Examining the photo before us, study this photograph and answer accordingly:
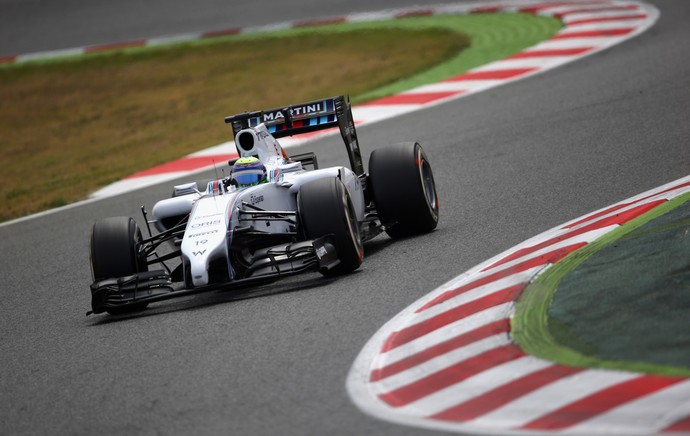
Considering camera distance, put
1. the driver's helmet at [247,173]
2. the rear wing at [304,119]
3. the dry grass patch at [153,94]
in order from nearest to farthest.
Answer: the driver's helmet at [247,173], the rear wing at [304,119], the dry grass patch at [153,94]

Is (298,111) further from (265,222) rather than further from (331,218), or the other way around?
(331,218)

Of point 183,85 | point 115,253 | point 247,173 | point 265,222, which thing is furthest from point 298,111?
point 183,85

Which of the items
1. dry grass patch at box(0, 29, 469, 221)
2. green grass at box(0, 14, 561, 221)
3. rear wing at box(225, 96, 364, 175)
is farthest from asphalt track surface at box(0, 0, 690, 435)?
dry grass patch at box(0, 29, 469, 221)

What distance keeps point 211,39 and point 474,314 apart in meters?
21.7

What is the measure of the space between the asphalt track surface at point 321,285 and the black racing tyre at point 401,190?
0.65ft

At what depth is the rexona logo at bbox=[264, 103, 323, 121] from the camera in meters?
10.0

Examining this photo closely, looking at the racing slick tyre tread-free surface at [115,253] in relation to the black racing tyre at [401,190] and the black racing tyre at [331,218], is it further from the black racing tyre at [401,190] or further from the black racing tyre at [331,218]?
the black racing tyre at [401,190]

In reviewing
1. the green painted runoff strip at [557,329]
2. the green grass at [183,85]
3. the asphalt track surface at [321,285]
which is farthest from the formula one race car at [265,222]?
the green grass at [183,85]

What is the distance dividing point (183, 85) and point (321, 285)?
15.8m

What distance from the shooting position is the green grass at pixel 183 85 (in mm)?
17500

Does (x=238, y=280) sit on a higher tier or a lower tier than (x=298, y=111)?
lower

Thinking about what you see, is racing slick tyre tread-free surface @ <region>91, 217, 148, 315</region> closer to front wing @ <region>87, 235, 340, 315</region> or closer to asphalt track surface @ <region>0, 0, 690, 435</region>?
front wing @ <region>87, 235, 340, 315</region>

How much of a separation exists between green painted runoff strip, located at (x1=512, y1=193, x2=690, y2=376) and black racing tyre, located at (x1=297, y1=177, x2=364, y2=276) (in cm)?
155

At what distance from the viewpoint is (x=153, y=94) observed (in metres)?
23.1
